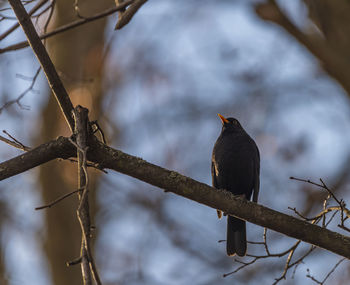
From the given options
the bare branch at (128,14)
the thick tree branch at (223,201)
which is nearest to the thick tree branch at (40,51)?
the thick tree branch at (223,201)

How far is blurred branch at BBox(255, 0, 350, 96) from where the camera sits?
493 centimetres

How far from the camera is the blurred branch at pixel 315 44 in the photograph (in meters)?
4.93

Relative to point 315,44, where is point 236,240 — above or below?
below

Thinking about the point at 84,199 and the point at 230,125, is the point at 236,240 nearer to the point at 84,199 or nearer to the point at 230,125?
the point at 230,125

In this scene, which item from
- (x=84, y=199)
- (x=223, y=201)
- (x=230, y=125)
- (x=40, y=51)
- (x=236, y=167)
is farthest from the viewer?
(x=230, y=125)

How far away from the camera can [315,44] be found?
201 inches

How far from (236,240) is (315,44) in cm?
202

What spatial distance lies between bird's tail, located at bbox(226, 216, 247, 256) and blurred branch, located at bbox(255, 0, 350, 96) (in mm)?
1671

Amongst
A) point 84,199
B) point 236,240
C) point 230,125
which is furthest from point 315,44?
point 84,199

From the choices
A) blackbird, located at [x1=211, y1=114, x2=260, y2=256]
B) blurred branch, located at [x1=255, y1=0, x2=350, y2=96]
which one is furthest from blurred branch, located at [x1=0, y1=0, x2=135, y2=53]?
blackbird, located at [x1=211, y1=114, x2=260, y2=256]

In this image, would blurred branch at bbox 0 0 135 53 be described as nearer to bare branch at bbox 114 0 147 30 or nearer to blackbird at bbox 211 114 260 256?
bare branch at bbox 114 0 147 30

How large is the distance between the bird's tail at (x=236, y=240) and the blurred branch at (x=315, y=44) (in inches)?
65.8

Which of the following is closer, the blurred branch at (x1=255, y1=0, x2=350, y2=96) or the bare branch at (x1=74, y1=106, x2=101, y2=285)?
the bare branch at (x1=74, y1=106, x2=101, y2=285)

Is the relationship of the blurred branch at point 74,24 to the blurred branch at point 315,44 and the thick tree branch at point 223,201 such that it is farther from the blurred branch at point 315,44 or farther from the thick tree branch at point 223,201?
the blurred branch at point 315,44
